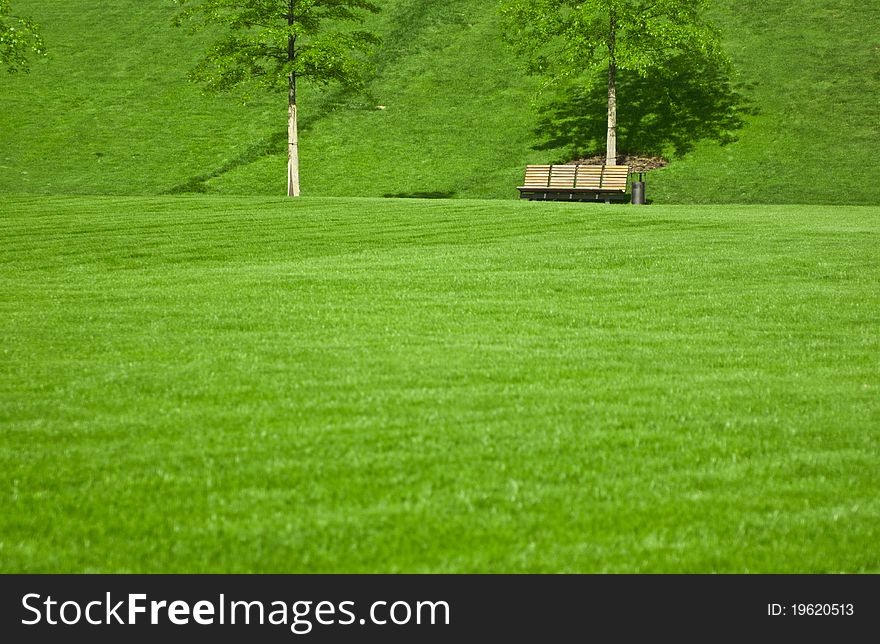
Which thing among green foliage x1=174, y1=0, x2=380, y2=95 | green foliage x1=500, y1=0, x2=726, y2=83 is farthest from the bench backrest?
green foliage x1=174, y1=0, x2=380, y2=95

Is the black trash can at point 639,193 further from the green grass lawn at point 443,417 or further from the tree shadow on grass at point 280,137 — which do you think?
the green grass lawn at point 443,417

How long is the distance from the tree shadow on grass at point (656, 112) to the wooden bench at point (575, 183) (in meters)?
6.15

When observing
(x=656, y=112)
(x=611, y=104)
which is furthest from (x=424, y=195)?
(x=656, y=112)

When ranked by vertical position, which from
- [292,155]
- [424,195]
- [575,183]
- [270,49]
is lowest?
[424,195]

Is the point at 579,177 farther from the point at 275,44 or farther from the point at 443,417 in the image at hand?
the point at 443,417

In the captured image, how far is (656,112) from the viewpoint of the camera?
4506 cm

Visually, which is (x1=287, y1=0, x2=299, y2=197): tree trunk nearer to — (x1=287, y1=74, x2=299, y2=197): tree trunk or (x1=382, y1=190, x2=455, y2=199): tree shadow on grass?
(x1=287, y1=74, x2=299, y2=197): tree trunk

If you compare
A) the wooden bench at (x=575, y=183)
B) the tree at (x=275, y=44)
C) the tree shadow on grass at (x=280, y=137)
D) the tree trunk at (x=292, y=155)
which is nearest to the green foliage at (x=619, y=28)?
the wooden bench at (x=575, y=183)

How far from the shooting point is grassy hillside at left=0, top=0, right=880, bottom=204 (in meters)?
40.5
